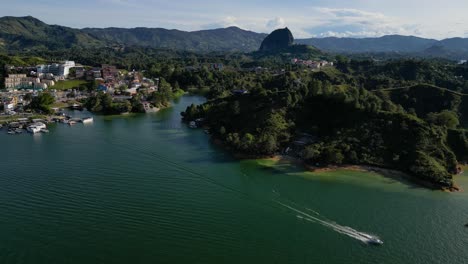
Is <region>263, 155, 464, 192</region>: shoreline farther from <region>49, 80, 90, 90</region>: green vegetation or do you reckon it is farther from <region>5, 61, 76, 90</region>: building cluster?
<region>5, 61, 76, 90</region>: building cluster

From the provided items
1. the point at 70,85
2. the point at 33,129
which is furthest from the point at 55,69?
the point at 33,129

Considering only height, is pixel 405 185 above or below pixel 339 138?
below

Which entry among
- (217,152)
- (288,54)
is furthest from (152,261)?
(288,54)

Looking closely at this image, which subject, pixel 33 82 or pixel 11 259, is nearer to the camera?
pixel 11 259

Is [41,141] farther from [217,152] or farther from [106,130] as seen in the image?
[217,152]

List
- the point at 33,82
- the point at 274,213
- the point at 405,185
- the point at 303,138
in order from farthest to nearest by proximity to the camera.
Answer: the point at 33,82 < the point at 303,138 < the point at 405,185 < the point at 274,213


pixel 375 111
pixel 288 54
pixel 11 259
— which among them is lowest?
pixel 11 259

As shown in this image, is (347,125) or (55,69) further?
(55,69)

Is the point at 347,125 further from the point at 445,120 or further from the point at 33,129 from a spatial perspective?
the point at 33,129

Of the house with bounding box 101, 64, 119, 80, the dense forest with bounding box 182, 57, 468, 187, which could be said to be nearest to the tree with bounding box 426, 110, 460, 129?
the dense forest with bounding box 182, 57, 468, 187
